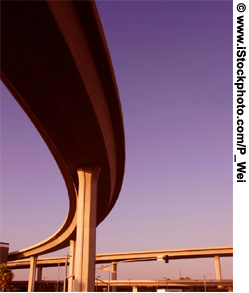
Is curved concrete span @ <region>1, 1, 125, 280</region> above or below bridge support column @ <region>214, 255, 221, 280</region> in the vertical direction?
above

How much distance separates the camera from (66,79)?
18578 millimetres

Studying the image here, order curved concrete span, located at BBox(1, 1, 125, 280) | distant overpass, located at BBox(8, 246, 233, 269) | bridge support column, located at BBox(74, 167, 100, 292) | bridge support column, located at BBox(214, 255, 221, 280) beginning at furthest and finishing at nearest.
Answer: bridge support column, located at BBox(214, 255, 221, 280) < distant overpass, located at BBox(8, 246, 233, 269) < bridge support column, located at BBox(74, 167, 100, 292) < curved concrete span, located at BBox(1, 1, 125, 280)

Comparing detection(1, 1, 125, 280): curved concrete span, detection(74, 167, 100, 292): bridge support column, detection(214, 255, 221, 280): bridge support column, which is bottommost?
detection(214, 255, 221, 280): bridge support column

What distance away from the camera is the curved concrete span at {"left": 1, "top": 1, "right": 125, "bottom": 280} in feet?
49.6

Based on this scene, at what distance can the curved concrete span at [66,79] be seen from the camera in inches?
595

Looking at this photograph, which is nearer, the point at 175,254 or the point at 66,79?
the point at 66,79

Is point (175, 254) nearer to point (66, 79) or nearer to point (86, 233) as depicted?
point (86, 233)

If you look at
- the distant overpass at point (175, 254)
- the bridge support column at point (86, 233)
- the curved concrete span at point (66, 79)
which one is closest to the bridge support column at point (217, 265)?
the distant overpass at point (175, 254)

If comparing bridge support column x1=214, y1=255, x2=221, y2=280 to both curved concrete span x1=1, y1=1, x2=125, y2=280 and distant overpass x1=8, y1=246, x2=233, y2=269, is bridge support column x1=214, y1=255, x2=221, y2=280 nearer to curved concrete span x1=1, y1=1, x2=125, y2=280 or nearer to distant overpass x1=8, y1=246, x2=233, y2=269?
distant overpass x1=8, y1=246, x2=233, y2=269

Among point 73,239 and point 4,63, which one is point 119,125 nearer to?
point 4,63

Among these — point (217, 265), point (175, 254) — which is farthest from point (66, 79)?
point (217, 265)

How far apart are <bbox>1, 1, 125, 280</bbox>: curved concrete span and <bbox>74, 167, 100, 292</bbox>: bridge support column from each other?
0.23 meters

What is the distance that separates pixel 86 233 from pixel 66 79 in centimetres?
1669

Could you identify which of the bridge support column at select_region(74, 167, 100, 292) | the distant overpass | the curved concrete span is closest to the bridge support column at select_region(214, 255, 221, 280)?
the distant overpass
